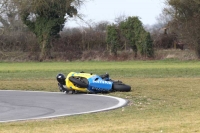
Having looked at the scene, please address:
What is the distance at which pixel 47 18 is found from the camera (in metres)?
66.1

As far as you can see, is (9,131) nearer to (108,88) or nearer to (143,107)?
(143,107)

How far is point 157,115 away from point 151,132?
484cm

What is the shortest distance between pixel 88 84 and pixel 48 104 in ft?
13.6

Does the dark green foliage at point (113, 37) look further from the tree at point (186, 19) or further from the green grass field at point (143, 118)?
the green grass field at point (143, 118)

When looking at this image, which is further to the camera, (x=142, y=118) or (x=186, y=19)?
(x=186, y=19)

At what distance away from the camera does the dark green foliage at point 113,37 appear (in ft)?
212

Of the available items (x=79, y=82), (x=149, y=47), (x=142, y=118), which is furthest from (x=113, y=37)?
(x=142, y=118)

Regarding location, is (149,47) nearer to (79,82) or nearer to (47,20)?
(47,20)

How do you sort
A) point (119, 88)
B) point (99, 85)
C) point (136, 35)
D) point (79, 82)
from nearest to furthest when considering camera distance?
point (99, 85), point (79, 82), point (119, 88), point (136, 35)

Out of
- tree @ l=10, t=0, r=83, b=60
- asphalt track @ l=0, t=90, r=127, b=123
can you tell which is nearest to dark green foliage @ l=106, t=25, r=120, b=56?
tree @ l=10, t=0, r=83, b=60

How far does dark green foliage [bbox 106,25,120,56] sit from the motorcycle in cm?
3999

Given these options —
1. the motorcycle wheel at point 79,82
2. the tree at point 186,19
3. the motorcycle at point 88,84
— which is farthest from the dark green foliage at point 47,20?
the motorcycle wheel at point 79,82

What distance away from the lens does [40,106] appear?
19641 mm

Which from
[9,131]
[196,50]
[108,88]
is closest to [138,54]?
[196,50]
